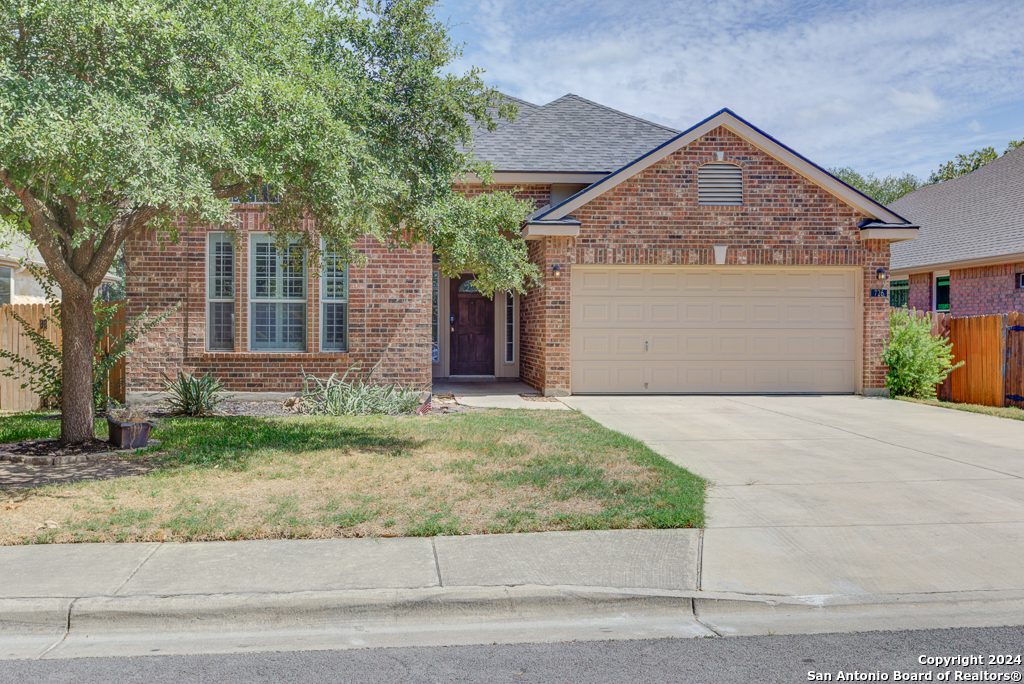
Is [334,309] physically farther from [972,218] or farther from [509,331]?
[972,218]

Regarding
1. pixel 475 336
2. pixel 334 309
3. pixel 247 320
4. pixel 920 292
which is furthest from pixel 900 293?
pixel 247 320

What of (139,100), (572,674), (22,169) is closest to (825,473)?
(572,674)

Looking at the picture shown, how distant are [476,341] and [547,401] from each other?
187 inches

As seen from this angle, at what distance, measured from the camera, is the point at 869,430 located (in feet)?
33.8

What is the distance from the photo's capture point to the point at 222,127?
6.45 meters

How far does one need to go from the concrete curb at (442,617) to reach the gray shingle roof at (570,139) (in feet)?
38.7

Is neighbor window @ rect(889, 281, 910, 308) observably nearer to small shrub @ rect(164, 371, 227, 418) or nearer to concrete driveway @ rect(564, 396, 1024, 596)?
concrete driveway @ rect(564, 396, 1024, 596)

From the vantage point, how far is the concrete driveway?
15.3 feet

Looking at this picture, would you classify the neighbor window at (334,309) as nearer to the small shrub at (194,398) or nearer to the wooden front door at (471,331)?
the small shrub at (194,398)

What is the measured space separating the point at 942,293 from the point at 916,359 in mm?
9078

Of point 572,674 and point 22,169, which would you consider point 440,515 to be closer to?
point 572,674

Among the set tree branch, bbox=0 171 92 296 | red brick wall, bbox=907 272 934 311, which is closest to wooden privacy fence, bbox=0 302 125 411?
tree branch, bbox=0 171 92 296

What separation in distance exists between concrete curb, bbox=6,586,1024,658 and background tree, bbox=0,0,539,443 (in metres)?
3.15

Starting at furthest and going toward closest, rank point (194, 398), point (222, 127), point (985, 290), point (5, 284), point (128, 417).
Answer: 1. point (5, 284)
2. point (985, 290)
3. point (194, 398)
4. point (128, 417)
5. point (222, 127)
